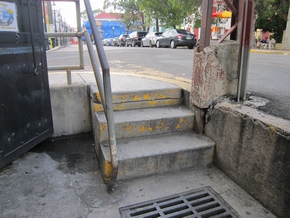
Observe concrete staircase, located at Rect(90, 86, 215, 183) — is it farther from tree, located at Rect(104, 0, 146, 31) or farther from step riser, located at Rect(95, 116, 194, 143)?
tree, located at Rect(104, 0, 146, 31)

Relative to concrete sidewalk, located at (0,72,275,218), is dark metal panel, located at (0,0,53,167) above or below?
above

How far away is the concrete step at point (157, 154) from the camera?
239cm

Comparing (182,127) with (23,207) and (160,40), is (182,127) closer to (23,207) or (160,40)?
(23,207)

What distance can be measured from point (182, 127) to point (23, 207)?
1.76 meters

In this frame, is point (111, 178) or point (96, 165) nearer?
point (111, 178)

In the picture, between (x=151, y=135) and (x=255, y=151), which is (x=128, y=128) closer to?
(x=151, y=135)

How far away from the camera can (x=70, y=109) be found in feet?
10.8

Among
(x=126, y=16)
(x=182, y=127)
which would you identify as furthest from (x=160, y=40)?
(x=126, y=16)

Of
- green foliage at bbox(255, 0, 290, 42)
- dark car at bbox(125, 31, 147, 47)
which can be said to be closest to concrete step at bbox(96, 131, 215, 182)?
green foliage at bbox(255, 0, 290, 42)

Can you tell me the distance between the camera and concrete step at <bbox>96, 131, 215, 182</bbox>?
2.39 metres

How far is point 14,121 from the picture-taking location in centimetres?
236

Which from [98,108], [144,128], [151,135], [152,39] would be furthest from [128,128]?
[152,39]

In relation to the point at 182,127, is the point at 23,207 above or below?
below

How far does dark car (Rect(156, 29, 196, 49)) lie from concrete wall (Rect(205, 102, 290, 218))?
15.9m
